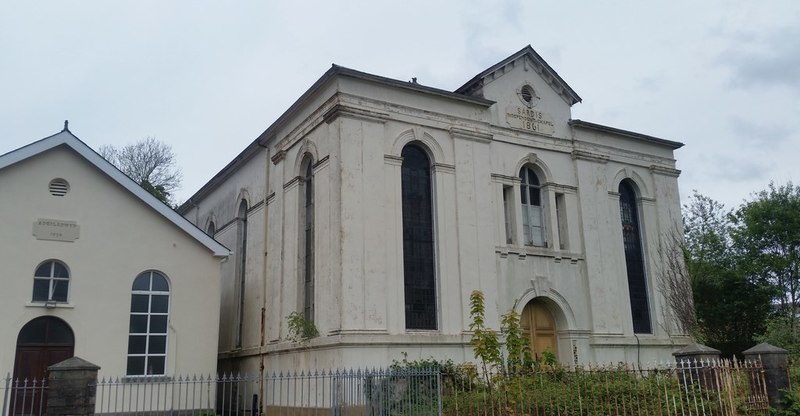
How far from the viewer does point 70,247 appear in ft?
59.9

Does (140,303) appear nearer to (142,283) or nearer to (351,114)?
(142,283)

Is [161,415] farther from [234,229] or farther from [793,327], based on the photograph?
[793,327]

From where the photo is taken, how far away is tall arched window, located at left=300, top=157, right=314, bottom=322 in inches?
800

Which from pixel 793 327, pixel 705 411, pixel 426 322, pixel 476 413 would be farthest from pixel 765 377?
pixel 793 327

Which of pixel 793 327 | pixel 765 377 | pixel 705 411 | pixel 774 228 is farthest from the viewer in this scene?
pixel 774 228

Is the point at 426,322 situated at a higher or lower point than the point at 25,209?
lower

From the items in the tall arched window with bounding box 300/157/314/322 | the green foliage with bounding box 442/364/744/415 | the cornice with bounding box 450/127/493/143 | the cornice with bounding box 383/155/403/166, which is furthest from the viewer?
the cornice with bounding box 450/127/493/143

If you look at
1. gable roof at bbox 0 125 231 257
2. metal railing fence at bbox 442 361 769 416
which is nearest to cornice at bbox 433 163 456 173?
gable roof at bbox 0 125 231 257

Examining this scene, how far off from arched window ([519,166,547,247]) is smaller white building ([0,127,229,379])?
9373mm

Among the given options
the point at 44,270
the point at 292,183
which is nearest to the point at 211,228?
the point at 292,183

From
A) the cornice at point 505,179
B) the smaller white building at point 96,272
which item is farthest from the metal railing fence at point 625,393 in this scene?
the smaller white building at point 96,272

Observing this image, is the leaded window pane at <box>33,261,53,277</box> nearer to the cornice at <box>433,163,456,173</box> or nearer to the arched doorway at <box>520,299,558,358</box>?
the cornice at <box>433,163,456,173</box>

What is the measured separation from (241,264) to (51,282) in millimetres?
8530

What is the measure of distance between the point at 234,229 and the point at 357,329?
10513 mm
